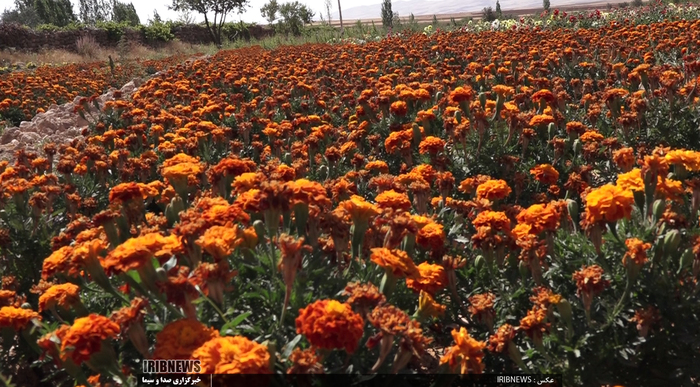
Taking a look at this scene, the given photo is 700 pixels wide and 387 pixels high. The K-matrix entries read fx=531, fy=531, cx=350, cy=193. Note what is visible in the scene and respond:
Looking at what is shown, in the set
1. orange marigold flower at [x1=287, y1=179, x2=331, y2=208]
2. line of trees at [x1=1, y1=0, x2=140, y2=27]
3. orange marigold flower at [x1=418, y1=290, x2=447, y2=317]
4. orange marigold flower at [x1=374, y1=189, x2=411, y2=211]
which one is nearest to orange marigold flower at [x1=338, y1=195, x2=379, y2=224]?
orange marigold flower at [x1=287, y1=179, x2=331, y2=208]

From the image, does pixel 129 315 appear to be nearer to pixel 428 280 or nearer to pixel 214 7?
pixel 428 280

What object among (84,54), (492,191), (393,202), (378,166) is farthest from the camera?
(84,54)

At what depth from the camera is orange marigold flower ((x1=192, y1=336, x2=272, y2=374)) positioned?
146 cm

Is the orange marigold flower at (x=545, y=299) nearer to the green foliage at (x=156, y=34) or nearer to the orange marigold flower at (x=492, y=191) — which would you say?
the orange marigold flower at (x=492, y=191)

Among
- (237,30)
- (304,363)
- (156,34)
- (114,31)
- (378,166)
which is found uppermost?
(114,31)

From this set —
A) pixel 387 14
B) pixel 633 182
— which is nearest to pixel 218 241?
pixel 633 182

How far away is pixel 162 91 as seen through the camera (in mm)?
7234

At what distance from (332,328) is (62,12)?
61.5 m

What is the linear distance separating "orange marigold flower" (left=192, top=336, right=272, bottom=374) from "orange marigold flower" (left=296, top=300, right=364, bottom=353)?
14cm

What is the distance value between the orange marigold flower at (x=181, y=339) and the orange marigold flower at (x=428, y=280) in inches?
35.5

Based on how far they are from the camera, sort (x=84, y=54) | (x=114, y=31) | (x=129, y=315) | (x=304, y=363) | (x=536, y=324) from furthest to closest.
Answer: (x=114, y=31) < (x=84, y=54) < (x=536, y=324) < (x=129, y=315) < (x=304, y=363)

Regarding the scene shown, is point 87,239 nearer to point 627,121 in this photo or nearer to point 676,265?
point 676,265

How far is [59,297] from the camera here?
2.16 metres

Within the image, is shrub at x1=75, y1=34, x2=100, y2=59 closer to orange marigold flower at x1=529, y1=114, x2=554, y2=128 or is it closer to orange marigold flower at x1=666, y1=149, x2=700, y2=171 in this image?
orange marigold flower at x1=529, y1=114, x2=554, y2=128
